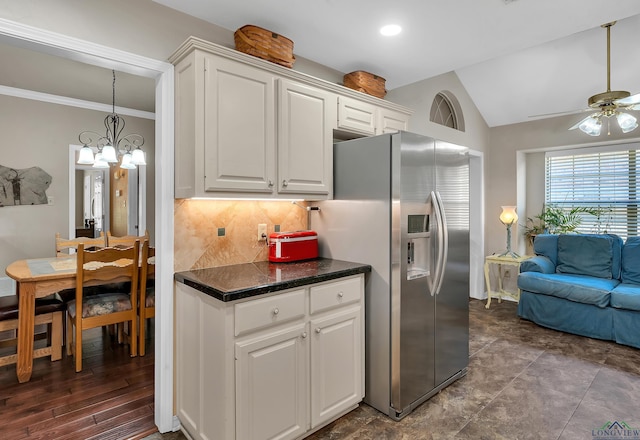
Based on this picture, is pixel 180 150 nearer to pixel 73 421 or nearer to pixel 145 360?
pixel 73 421

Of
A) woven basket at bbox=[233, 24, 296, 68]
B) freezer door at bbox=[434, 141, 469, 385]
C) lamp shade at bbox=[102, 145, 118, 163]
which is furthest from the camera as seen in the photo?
lamp shade at bbox=[102, 145, 118, 163]

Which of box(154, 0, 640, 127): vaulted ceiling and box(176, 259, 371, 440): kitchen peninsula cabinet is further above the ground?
box(154, 0, 640, 127): vaulted ceiling

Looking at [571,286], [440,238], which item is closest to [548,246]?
[571,286]

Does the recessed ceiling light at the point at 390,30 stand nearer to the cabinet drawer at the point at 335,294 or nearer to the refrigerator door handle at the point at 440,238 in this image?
the refrigerator door handle at the point at 440,238

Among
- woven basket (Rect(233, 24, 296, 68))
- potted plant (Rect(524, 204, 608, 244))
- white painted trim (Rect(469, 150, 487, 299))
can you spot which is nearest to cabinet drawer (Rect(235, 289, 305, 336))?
woven basket (Rect(233, 24, 296, 68))

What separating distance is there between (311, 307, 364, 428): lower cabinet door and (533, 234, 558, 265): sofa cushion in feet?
11.0

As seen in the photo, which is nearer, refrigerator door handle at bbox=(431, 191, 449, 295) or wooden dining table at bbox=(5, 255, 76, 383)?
refrigerator door handle at bbox=(431, 191, 449, 295)

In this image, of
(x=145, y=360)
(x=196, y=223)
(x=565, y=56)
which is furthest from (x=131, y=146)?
(x=565, y=56)

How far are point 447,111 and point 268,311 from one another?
383cm

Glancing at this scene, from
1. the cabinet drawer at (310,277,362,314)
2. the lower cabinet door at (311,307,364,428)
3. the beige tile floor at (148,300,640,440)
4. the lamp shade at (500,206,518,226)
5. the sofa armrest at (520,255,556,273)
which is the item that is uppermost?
the lamp shade at (500,206,518,226)

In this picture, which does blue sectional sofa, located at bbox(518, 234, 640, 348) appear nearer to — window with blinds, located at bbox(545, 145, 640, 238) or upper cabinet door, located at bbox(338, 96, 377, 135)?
window with blinds, located at bbox(545, 145, 640, 238)

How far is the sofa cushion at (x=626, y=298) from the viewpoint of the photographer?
11.1ft

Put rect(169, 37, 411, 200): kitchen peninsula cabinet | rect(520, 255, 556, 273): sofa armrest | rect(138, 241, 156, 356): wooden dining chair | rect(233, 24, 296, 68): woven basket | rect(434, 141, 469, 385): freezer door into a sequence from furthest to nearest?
rect(520, 255, 556, 273): sofa armrest, rect(138, 241, 156, 356): wooden dining chair, rect(434, 141, 469, 385): freezer door, rect(233, 24, 296, 68): woven basket, rect(169, 37, 411, 200): kitchen peninsula cabinet

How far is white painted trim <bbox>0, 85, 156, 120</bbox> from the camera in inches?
159
